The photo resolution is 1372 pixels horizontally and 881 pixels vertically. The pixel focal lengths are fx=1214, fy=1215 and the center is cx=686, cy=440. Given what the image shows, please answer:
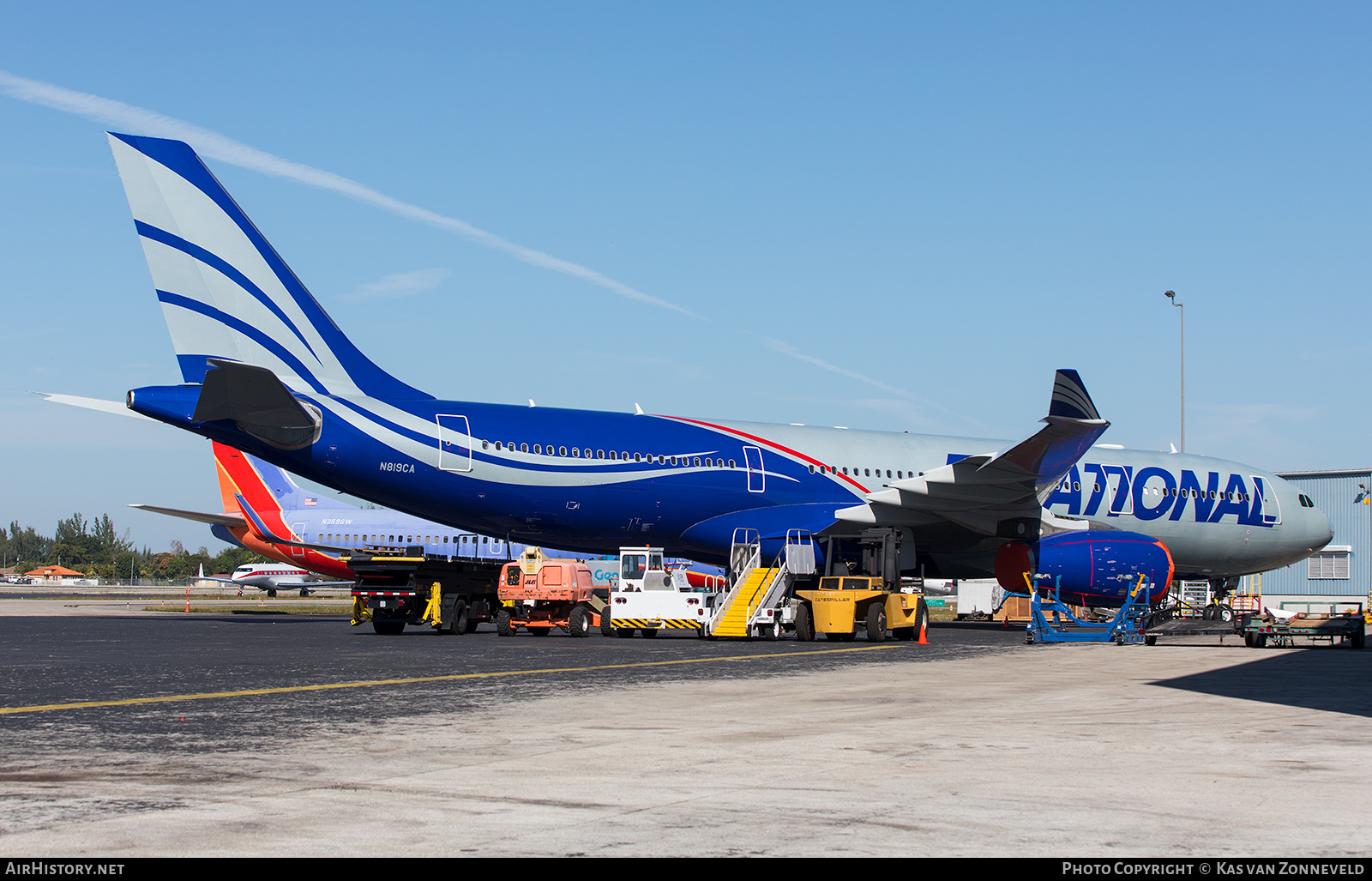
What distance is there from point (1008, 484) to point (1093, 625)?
3.42 metres

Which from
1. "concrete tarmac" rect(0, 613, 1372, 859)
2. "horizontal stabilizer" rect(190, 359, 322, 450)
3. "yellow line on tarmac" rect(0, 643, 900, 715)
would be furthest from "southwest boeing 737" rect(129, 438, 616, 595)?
"concrete tarmac" rect(0, 613, 1372, 859)

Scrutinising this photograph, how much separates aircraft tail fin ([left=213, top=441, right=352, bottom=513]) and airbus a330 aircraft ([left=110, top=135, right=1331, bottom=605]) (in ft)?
75.2

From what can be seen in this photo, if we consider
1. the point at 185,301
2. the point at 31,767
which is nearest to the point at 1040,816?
the point at 31,767

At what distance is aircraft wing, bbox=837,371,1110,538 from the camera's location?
2381 centimetres

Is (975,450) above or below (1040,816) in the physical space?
above

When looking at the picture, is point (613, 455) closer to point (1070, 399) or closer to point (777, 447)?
point (777, 447)

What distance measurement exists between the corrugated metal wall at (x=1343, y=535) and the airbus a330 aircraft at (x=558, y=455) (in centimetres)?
2327

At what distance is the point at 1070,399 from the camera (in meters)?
23.6

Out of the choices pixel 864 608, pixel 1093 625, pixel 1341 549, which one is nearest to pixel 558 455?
pixel 864 608

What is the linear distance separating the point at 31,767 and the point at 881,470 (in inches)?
926

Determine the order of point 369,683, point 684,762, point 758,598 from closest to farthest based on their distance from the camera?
point 684,762, point 369,683, point 758,598

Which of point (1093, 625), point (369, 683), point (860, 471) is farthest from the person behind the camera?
point (860, 471)

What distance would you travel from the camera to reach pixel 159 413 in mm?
22172

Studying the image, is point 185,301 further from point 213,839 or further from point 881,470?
point 213,839
